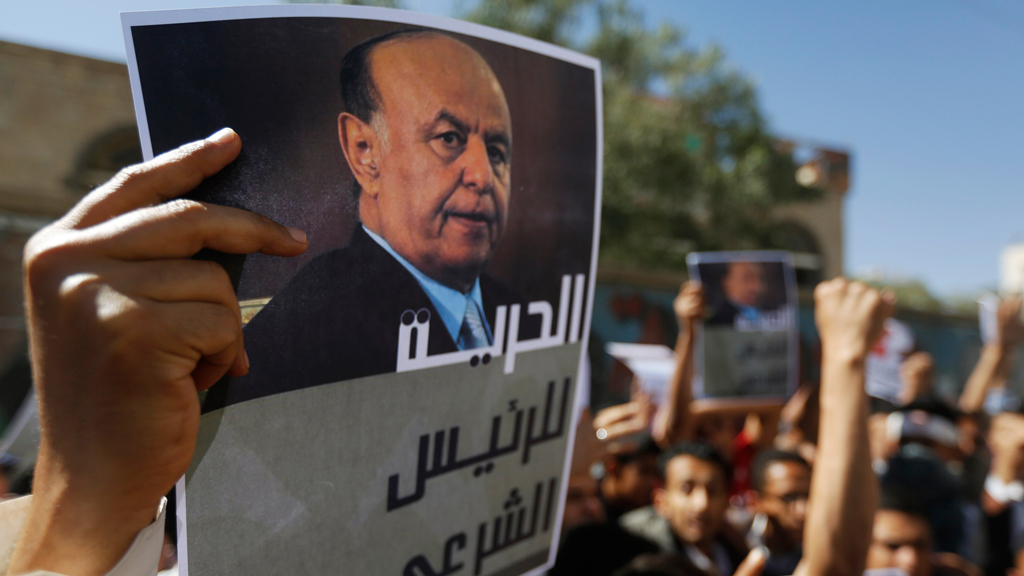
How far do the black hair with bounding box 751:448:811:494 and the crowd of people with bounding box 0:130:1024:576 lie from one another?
0.01 m

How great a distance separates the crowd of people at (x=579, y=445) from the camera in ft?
1.75

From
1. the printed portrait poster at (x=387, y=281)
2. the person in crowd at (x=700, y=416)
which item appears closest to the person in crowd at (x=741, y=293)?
the person in crowd at (x=700, y=416)

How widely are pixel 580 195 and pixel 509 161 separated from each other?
145 mm

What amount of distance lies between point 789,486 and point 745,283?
110 centimetres

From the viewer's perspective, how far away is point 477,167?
83cm

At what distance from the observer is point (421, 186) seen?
778 millimetres

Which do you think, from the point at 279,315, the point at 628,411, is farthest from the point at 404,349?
the point at 628,411

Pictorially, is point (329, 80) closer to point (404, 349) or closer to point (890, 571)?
point (404, 349)

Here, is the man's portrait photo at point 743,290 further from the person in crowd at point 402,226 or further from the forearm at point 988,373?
the person in crowd at point 402,226

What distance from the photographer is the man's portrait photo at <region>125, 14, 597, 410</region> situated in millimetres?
662

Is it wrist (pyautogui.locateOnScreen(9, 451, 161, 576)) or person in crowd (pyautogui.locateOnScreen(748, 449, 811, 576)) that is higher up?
wrist (pyautogui.locateOnScreen(9, 451, 161, 576))

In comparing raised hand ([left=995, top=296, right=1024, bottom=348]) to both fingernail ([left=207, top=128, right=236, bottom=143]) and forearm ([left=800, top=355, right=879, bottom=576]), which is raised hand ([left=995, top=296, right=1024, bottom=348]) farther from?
fingernail ([left=207, top=128, right=236, bottom=143])

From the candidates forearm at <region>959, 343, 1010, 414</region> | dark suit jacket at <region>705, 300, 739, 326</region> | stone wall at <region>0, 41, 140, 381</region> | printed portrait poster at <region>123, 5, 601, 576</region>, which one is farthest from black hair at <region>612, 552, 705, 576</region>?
stone wall at <region>0, 41, 140, 381</region>

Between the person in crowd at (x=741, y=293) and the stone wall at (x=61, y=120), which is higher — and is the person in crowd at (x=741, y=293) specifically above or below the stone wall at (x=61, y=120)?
below
